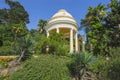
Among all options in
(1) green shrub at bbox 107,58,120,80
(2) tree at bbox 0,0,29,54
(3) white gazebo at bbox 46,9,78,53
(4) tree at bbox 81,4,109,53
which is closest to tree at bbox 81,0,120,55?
(4) tree at bbox 81,4,109,53

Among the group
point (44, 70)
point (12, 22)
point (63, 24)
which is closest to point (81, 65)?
point (44, 70)

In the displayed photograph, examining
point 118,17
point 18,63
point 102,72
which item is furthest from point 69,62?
point 118,17

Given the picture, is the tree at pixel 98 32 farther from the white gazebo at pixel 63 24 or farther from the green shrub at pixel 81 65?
the green shrub at pixel 81 65

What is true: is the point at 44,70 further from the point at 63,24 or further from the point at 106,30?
the point at 63,24

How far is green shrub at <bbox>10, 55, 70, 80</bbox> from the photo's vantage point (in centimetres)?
1962

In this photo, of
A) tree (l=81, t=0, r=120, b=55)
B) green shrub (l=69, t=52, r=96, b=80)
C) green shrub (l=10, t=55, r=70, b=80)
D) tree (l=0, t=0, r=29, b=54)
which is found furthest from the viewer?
tree (l=0, t=0, r=29, b=54)

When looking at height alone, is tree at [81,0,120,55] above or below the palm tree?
above

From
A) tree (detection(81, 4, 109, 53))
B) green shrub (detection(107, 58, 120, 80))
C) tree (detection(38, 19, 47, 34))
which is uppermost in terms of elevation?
tree (detection(38, 19, 47, 34))

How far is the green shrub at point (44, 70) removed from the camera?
1962cm

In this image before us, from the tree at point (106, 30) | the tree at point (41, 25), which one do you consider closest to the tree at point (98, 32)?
the tree at point (106, 30)

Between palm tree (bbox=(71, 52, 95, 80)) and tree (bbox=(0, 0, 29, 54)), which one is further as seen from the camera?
tree (bbox=(0, 0, 29, 54))

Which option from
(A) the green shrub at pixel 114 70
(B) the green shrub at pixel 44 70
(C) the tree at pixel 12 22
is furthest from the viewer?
(C) the tree at pixel 12 22

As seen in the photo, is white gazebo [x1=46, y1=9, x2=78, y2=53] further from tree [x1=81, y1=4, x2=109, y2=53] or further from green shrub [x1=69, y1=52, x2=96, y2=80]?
green shrub [x1=69, y1=52, x2=96, y2=80]

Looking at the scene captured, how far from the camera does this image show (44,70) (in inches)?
778
